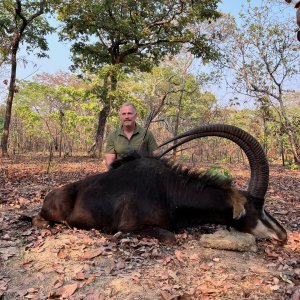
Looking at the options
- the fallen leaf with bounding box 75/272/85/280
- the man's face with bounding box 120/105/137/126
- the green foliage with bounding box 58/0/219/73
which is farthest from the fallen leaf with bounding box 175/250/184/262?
the green foliage with bounding box 58/0/219/73

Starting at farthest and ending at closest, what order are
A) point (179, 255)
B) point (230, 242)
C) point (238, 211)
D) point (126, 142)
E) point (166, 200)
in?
point (126, 142), point (166, 200), point (238, 211), point (230, 242), point (179, 255)

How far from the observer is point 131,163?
532 cm

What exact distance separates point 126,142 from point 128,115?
513 mm

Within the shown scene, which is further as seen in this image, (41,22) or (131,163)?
(41,22)

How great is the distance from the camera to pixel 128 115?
6.09m

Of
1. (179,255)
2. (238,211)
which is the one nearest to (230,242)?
(238,211)

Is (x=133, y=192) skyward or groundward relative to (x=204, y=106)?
groundward

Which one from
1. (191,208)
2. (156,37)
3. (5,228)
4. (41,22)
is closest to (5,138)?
(41,22)

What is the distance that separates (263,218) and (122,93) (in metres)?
16.6

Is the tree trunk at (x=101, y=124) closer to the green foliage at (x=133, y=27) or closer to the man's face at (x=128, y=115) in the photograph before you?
the green foliage at (x=133, y=27)

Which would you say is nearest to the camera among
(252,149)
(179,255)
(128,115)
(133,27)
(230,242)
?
(179,255)

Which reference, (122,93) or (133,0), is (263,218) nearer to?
(133,0)

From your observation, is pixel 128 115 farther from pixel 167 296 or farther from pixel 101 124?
pixel 101 124

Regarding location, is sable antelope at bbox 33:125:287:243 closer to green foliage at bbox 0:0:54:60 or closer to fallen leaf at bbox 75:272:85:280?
fallen leaf at bbox 75:272:85:280
